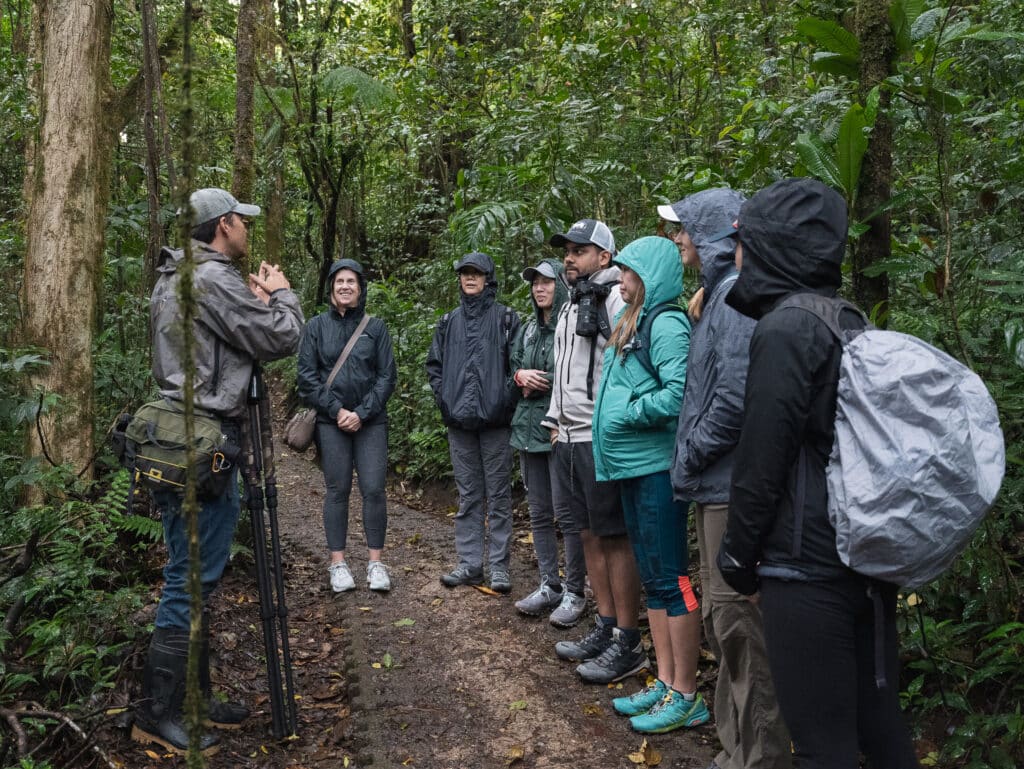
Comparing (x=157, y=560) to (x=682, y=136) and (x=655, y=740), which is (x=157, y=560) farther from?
(x=682, y=136)

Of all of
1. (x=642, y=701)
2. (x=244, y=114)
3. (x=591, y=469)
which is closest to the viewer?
(x=642, y=701)

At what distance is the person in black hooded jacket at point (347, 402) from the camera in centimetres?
629

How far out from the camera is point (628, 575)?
15.4ft

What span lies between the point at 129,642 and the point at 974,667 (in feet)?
13.2

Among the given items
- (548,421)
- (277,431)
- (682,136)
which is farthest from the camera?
(277,431)

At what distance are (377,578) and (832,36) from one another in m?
4.68

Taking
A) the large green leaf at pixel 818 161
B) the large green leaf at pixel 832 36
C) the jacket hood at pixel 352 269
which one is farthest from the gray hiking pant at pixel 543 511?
the large green leaf at pixel 832 36

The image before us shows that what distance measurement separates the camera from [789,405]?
7.67 ft

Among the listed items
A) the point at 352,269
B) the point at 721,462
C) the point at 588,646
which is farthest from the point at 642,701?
the point at 352,269

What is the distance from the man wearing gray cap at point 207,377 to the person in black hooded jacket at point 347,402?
6.24 ft

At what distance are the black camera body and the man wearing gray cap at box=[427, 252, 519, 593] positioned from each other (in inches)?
50.1

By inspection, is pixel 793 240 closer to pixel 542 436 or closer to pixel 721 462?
pixel 721 462

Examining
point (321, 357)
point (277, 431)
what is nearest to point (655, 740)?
point (321, 357)

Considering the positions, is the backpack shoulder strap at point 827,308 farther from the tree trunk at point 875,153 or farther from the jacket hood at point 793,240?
the tree trunk at point 875,153
